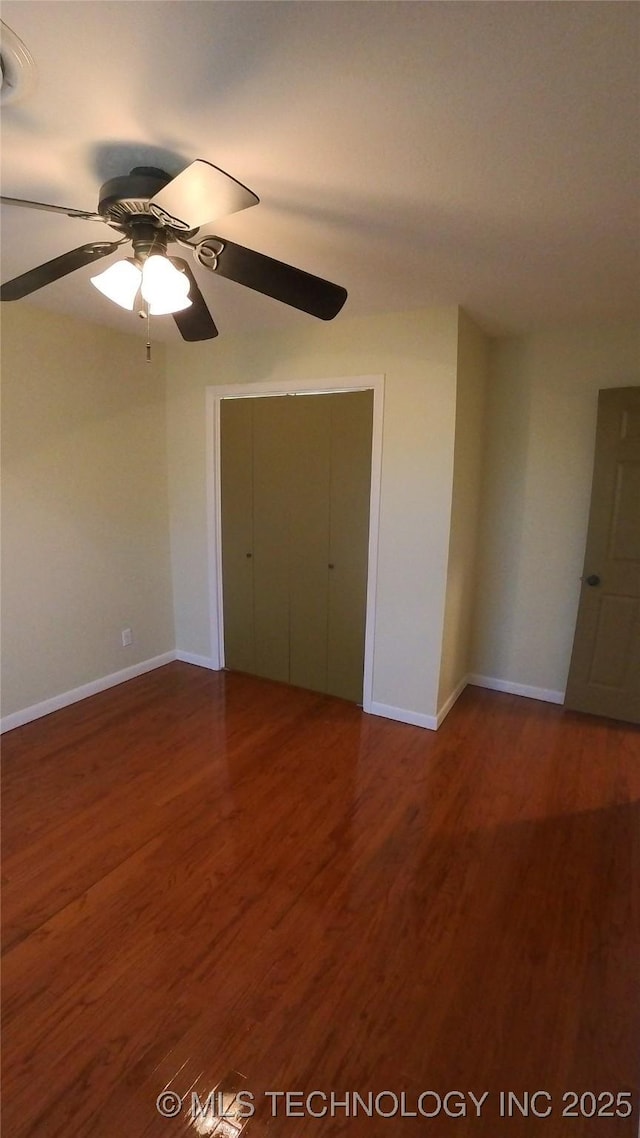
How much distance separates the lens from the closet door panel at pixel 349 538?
2988 millimetres

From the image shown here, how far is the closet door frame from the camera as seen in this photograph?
2.90 metres

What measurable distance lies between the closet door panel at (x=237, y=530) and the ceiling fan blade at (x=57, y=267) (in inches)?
69.8

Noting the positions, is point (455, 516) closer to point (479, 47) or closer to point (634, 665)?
point (634, 665)

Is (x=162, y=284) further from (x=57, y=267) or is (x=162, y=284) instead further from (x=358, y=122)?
(x=358, y=122)

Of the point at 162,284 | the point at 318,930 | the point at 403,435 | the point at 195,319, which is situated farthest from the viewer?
the point at 403,435

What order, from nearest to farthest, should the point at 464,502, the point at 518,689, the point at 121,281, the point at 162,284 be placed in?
the point at 162,284, the point at 121,281, the point at 464,502, the point at 518,689

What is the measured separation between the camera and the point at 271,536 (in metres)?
3.41

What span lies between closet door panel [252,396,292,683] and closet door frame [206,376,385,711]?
0.12 meters

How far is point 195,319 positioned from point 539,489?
2354mm

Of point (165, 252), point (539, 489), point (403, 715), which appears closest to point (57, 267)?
point (165, 252)

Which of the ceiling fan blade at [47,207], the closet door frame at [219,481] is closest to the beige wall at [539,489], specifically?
the closet door frame at [219,481]

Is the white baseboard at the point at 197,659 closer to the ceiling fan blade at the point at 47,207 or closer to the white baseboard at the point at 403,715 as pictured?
the white baseboard at the point at 403,715

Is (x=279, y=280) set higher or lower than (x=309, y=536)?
higher

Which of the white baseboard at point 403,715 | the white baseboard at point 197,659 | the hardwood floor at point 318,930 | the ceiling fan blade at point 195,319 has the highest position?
the ceiling fan blade at point 195,319
